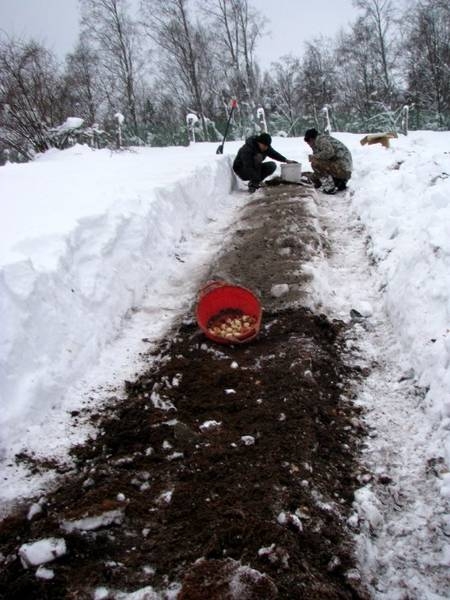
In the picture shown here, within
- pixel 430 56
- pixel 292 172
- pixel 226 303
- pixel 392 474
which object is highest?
pixel 430 56

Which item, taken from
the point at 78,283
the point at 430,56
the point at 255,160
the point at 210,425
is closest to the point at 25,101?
the point at 255,160

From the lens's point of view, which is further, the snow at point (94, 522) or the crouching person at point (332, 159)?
the crouching person at point (332, 159)

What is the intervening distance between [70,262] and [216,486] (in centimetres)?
234

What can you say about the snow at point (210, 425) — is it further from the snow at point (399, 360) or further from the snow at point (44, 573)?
the snow at point (44, 573)

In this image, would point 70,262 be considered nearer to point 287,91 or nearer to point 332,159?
point 332,159

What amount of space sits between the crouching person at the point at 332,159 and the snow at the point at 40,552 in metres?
7.01

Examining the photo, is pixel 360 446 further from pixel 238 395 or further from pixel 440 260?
pixel 440 260

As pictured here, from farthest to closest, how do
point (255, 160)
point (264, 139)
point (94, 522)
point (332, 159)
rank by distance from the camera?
point (255, 160) → point (264, 139) → point (332, 159) → point (94, 522)

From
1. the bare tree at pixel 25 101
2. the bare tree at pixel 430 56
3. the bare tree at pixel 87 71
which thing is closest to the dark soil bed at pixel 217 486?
the bare tree at pixel 25 101

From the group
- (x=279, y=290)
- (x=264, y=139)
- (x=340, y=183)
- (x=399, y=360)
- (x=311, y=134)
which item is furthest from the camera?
(x=264, y=139)

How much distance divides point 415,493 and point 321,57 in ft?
117

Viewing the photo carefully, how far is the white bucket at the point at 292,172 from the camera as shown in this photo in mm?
8164

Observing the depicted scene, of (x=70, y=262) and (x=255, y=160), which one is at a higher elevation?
(x=255, y=160)

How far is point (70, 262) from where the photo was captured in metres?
3.88
